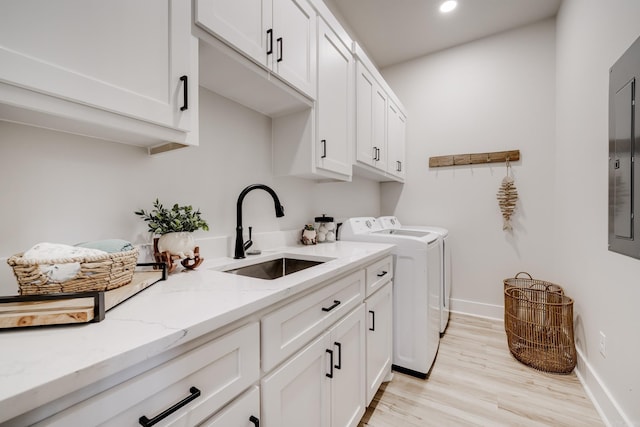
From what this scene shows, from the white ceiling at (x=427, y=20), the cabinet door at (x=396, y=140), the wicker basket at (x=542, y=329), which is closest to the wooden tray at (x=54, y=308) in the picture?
the cabinet door at (x=396, y=140)

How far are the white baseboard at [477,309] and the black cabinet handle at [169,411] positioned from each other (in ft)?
10.2

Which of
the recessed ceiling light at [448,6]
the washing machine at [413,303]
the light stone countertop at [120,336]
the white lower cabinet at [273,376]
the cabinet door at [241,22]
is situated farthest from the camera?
the recessed ceiling light at [448,6]

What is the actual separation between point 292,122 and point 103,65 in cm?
101

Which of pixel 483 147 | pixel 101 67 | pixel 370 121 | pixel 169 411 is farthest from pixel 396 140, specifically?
pixel 169 411

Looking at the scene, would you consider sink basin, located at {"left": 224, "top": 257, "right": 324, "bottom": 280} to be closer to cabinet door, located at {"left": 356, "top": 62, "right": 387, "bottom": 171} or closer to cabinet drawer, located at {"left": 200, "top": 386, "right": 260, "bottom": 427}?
cabinet drawer, located at {"left": 200, "top": 386, "right": 260, "bottom": 427}

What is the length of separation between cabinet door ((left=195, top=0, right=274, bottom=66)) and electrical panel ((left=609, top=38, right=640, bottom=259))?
1594mm

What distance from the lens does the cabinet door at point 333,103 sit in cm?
160

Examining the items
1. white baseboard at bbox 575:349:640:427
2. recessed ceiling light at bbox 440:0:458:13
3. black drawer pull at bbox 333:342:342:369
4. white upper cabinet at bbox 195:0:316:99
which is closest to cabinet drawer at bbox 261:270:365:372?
black drawer pull at bbox 333:342:342:369

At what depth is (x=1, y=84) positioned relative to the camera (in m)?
0.58

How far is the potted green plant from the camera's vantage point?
1.03 meters

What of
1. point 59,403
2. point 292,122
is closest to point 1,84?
point 59,403

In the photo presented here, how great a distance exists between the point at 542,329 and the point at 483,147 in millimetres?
1785

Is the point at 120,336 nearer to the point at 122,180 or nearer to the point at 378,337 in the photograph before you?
the point at 122,180

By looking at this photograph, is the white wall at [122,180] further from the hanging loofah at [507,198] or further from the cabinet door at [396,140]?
the hanging loofah at [507,198]
